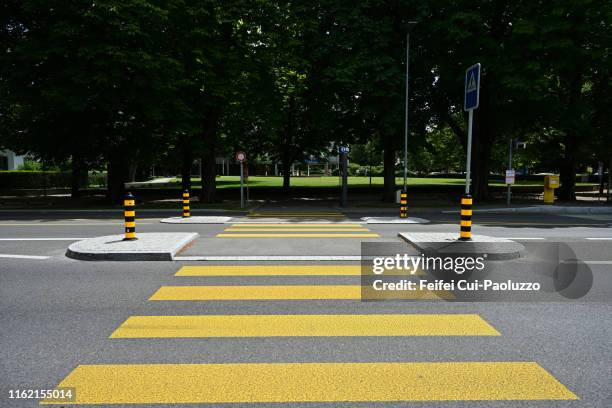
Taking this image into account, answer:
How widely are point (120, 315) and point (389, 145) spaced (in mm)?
22411

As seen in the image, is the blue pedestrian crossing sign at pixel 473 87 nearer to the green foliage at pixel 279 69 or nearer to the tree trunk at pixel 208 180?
the green foliage at pixel 279 69

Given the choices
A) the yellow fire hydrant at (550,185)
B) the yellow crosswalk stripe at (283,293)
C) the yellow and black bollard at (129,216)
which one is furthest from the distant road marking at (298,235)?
the yellow fire hydrant at (550,185)

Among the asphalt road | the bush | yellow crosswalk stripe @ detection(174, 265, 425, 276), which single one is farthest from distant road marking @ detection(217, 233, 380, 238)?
the bush

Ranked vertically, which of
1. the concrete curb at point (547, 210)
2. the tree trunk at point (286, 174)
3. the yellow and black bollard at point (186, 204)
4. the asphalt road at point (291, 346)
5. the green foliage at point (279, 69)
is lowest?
the concrete curb at point (547, 210)

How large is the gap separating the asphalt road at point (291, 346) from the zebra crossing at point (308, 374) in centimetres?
1

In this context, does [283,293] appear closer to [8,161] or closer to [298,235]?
[298,235]

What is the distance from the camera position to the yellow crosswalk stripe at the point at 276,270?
23.4 ft

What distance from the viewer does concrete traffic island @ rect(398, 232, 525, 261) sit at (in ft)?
27.9

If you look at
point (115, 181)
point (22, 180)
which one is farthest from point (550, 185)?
point (22, 180)

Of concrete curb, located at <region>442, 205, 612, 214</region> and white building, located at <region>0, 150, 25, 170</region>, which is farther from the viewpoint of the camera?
white building, located at <region>0, 150, 25, 170</region>

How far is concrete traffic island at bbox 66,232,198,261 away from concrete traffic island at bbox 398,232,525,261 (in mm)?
5211

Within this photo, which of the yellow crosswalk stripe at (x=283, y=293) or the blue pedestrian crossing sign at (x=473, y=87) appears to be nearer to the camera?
the yellow crosswalk stripe at (x=283, y=293)

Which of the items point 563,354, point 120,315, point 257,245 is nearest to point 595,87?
point 257,245

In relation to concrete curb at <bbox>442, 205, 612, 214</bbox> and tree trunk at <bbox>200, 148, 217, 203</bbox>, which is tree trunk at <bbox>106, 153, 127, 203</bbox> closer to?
tree trunk at <bbox>200, 148, 217, 203</bbox>
